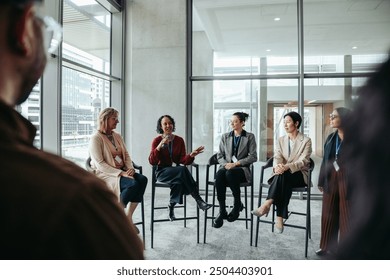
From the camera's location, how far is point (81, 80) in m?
3.78

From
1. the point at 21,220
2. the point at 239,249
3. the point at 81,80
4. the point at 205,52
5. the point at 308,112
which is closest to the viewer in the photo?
the point at 21,220

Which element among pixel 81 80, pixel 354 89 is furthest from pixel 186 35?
pixel 354 89

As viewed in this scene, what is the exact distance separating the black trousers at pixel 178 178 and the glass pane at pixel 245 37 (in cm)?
230

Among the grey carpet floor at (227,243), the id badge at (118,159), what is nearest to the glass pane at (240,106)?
the grey carpet floor at (227,243)

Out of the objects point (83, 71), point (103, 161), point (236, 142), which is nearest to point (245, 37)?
point (236, 142)

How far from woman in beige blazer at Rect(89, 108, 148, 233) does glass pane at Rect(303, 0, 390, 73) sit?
3.16 metres

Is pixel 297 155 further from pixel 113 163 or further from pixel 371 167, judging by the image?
pixel 371 167

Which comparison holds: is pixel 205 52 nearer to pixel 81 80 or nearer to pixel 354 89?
pixel 81 80

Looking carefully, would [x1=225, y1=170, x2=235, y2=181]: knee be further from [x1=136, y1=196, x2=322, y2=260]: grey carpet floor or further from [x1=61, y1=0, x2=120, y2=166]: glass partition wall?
[x1=61, y1=0, x2=120, y2=166]: glass partition wall

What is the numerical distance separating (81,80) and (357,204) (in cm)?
390

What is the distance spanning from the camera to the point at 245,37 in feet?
15.2

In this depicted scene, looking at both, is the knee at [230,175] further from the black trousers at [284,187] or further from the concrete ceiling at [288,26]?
the concrete ceiling at [288,26]

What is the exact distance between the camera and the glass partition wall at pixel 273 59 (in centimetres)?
435
